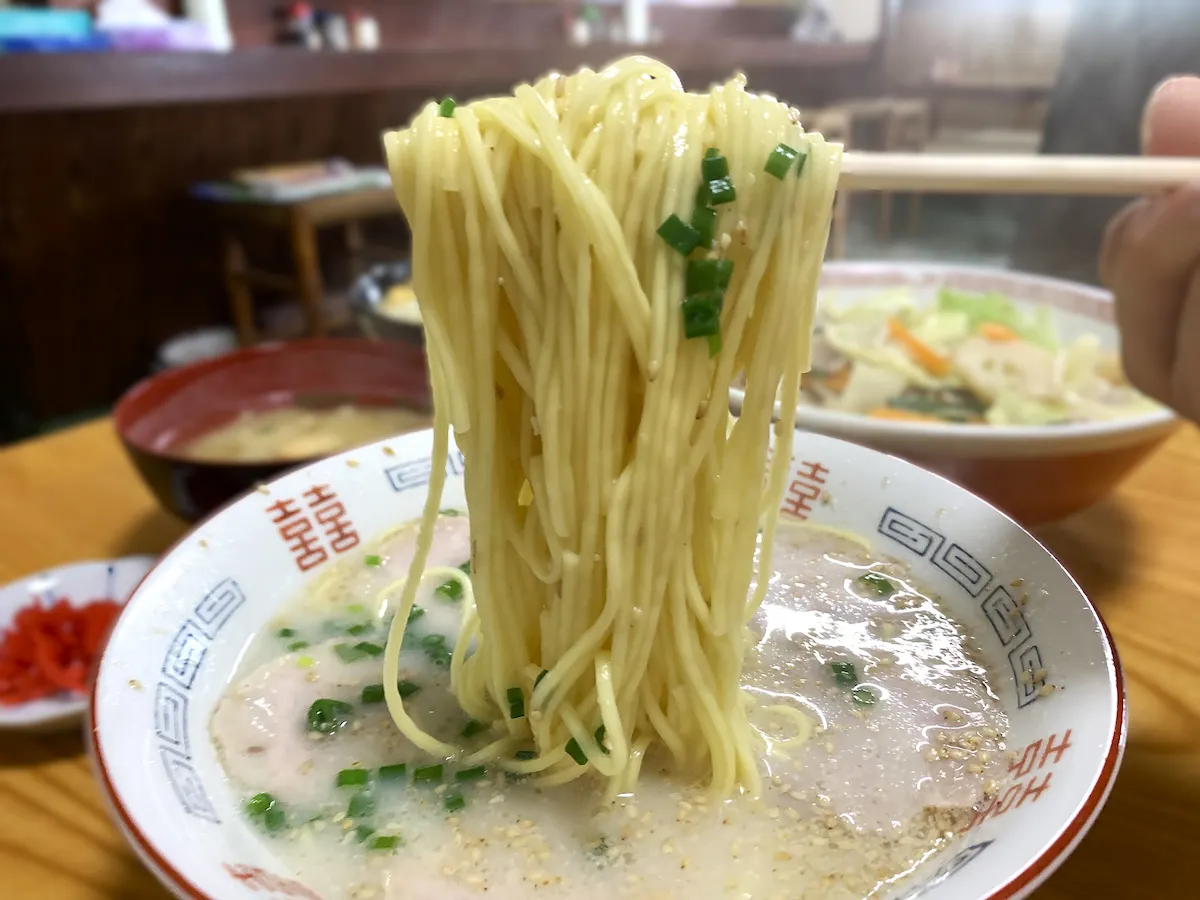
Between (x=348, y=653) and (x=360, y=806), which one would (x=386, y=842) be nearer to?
(x=360, y=806)

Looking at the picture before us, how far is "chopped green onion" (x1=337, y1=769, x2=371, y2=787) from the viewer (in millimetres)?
907

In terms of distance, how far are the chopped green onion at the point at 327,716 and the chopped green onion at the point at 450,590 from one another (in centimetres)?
23

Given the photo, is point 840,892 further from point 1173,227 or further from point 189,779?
point 1173,227

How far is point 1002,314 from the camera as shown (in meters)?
1.94

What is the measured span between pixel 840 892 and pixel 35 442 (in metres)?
1.77

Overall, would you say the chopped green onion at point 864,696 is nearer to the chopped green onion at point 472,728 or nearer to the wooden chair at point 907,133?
the chopped green onion at point 472,728

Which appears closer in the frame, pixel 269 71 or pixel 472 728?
pixel 472 728

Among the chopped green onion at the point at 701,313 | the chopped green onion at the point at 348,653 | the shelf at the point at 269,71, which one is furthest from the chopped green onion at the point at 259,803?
the shelf at the point at 269,71

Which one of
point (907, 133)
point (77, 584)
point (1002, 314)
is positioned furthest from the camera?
point (907, 133)

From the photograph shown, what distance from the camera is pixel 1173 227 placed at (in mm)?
1054

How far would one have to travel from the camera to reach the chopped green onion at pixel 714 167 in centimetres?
73

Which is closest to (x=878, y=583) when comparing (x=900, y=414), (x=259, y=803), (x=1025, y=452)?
(x=1025, y=452)

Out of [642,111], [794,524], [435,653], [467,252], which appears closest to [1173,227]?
[794,524]

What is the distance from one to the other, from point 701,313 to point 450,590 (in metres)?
0.62
